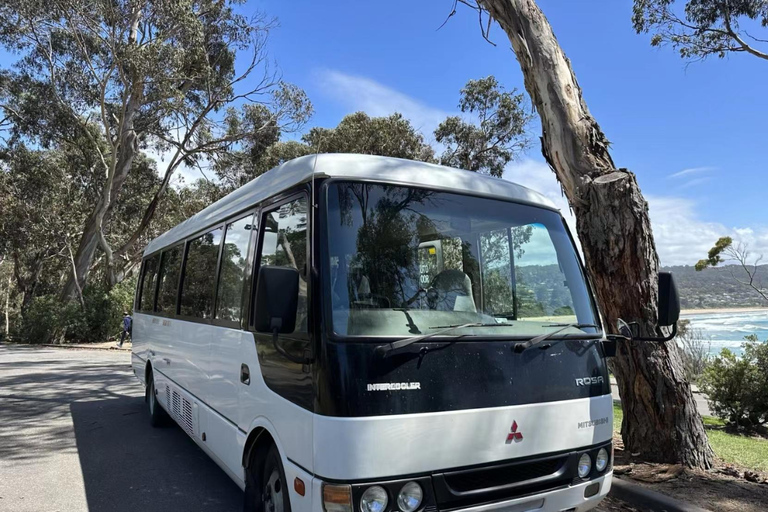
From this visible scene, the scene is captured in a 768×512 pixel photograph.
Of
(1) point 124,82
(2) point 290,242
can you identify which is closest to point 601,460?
(2) point 290,242

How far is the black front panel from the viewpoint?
2781 mm

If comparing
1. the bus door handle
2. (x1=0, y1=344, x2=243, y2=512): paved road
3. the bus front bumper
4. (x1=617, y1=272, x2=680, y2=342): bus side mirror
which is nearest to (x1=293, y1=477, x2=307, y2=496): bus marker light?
the bus front bumper

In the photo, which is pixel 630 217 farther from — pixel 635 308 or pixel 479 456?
pixel 479 456

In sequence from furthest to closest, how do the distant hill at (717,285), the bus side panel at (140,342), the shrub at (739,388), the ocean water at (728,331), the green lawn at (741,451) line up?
the distant hill at (717,285) → the ocean water at (728,331) → the shrub at (739,388) → the bus side panel at (140,342) → the green lawn at (741,451)

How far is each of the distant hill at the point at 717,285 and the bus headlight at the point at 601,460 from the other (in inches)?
585

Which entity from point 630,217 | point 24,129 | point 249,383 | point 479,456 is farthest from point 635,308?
point 24,129

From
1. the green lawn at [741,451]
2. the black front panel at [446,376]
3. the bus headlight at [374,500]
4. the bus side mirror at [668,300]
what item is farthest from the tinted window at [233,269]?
the green lawn at [741,451]

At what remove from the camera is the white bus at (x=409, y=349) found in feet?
9.22

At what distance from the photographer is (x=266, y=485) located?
142 inches

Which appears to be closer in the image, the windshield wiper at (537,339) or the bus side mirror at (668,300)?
the windshield wiper at (537,339)

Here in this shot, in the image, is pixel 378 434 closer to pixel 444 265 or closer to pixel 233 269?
pixel 444 265

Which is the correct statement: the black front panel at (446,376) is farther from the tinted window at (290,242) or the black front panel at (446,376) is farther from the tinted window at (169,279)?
the tinted window at (169,279)

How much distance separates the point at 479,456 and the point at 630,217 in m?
3.58

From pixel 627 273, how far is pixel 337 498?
4077mm
